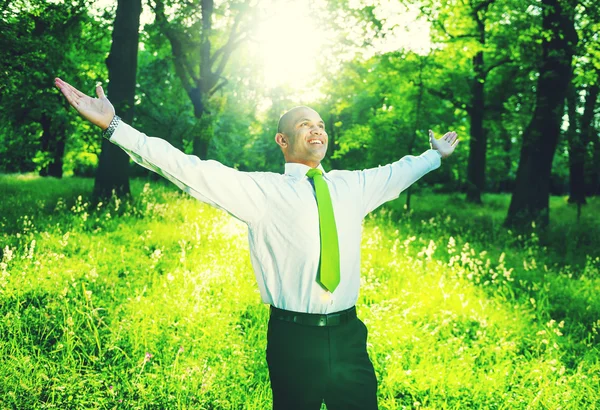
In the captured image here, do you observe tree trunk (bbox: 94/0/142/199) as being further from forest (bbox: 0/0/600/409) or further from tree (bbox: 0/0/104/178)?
tree (bbox: 0/0/104/178)

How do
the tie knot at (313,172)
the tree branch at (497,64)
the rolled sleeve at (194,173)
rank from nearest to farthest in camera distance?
1. the rolled sleeve at (194,173)
2. the tie knot at (313,172)
3. the tree branch at (497,64)

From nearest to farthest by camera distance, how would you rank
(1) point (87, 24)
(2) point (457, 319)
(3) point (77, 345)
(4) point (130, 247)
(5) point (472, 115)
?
(3) point (77, 345) < (2) point (457, 319) < (4) point (130, 247) < (1) point (87, 24) < (5) point (472, 115)

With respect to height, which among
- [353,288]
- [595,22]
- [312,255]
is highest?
[595,22]

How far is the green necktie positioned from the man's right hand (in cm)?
110

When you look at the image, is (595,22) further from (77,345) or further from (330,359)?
(77,345)

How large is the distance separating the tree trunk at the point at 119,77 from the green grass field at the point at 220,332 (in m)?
2.91

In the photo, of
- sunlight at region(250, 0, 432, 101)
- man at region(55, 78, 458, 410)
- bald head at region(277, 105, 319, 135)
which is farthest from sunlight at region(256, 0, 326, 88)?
man at region(55, 78, 458, 410)

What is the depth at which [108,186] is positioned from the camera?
9.95m

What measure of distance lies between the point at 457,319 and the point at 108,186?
26.9 ft

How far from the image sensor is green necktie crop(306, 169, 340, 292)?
7.13ft

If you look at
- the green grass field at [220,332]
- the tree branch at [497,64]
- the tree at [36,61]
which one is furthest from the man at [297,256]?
the tree branch at [497,64]

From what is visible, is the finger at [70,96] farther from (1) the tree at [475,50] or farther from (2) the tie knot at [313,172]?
(1) the tree at [475,50]

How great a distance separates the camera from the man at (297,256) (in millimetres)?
2098

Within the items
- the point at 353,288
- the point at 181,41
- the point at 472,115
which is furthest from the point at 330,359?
the point at 472,115
